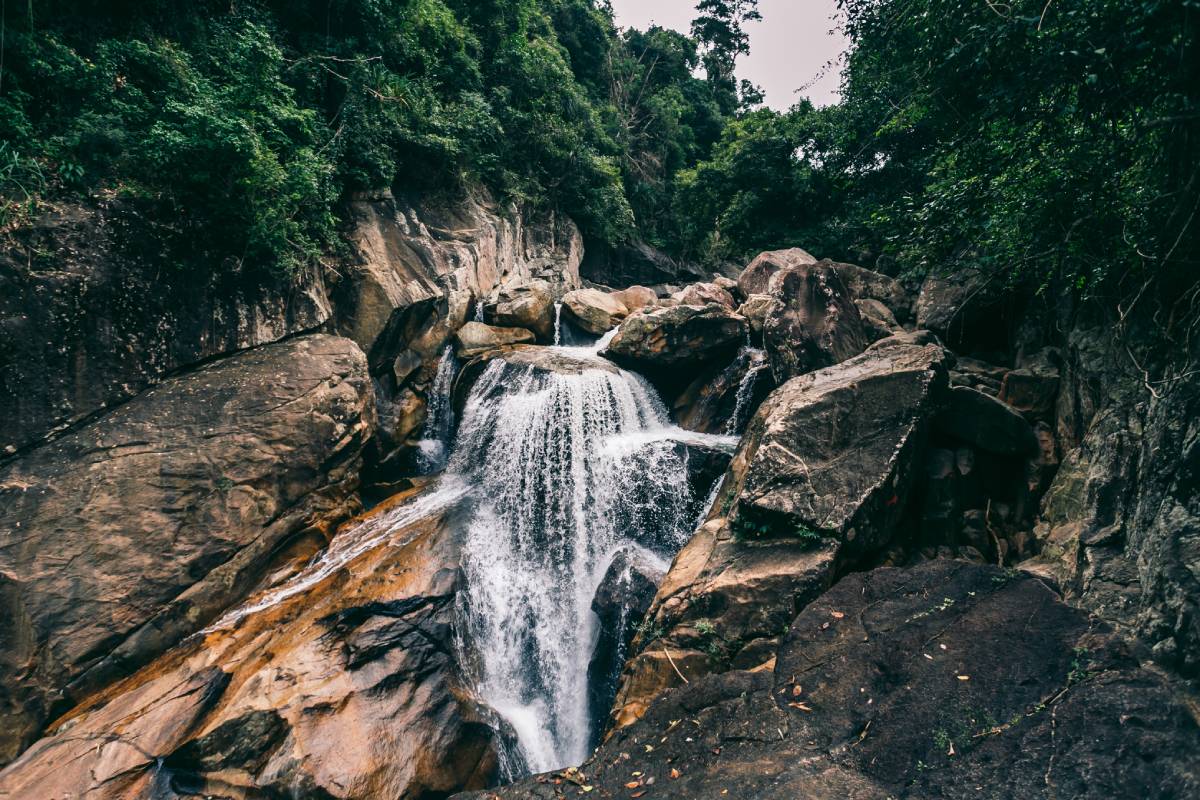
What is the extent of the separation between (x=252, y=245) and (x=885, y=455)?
992 centimetres

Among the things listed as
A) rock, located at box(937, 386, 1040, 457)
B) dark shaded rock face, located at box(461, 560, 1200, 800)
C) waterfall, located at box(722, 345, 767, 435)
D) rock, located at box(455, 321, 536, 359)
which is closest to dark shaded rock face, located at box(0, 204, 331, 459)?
rock, located at box(455, 321, 536, 359)

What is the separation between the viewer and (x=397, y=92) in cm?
1091

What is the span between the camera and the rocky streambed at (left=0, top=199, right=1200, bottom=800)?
3420 mm

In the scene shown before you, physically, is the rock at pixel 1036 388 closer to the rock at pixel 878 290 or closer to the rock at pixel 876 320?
the rock at pixel 876 320

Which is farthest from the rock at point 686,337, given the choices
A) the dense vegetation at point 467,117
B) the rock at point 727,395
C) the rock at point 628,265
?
the rock at point 628,265

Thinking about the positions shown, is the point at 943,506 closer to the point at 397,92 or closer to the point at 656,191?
the point at 397,92

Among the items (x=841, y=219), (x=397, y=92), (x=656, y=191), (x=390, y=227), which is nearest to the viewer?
(x=397, y=92)

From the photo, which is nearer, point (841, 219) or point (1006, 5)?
point (1006, 5)

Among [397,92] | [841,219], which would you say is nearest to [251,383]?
[397,92]

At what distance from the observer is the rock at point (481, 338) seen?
1238cm

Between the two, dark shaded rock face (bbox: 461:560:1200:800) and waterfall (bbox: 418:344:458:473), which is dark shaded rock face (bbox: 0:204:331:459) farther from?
dark shaded rock face (bbox: 461:560:1200:800)

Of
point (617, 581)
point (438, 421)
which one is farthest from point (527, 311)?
point (617, 581)

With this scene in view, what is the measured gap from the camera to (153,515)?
6.29 m

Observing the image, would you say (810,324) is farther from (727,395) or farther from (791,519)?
(791,519)
